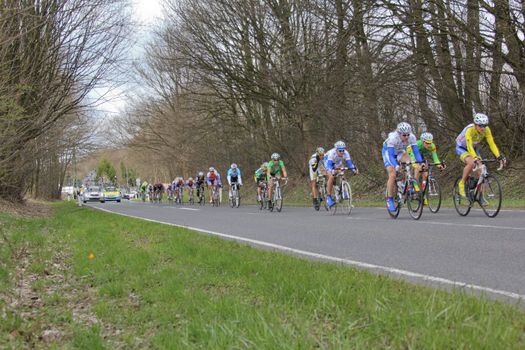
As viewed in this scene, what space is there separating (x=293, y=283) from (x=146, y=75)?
157 ft

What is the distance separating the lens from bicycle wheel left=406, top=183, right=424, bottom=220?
10.7 metres

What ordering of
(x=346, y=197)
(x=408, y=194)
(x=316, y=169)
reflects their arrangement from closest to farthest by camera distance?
(x=408, y=194), (x=346, y=197), (x=316, y=169)

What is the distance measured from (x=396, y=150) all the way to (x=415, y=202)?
128 centimetres

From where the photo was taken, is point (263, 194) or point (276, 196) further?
point (263, 194)

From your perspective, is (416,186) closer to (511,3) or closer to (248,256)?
(248,256)

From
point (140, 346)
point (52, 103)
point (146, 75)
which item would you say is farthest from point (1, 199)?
point (146, 75)

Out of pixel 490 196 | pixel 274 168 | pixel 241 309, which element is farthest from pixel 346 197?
pixel 241 309

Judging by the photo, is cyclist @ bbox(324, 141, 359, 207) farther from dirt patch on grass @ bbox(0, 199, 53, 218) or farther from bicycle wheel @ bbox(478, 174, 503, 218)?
dirt patch on grass @ bbox(0, 199, 53, 218)

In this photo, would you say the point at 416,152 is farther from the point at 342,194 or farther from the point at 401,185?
the point at 342,194

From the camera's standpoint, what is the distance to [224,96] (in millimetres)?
31047

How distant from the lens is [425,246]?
6922 mm

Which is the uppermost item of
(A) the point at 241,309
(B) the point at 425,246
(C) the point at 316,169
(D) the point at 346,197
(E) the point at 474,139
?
(E) the point at 474,139

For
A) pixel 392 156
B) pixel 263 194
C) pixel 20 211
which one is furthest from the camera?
pixel 20 211

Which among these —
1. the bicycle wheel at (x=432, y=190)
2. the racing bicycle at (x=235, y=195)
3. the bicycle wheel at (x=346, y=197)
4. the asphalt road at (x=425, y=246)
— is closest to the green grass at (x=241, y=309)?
the asphalt road at (x=425, y=246)
